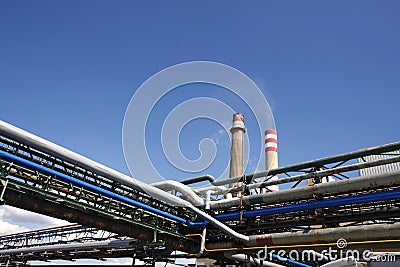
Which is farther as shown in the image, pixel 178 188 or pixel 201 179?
pixel 201 179

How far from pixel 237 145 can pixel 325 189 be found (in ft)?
80.1

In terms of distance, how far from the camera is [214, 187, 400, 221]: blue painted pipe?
8.91 meters

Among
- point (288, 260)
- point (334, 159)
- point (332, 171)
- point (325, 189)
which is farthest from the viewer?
point (288, 260)

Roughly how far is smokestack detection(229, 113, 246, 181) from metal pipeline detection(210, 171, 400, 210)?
2051 centimetres

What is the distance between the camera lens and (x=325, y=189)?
974 cm

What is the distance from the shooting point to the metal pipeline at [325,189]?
8844 mm

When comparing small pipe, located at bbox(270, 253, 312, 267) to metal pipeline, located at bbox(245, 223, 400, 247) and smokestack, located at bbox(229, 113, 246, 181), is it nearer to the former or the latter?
metal pipeline, located at bbox(245, 223, 400, 247)

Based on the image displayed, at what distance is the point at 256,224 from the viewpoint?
1174 centimetres

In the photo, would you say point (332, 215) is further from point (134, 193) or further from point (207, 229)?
point (134, 193)

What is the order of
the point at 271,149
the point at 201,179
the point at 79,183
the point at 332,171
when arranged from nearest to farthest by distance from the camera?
the point at 79,183 < the point at 332,171 < the point at 201,179 < the point at 271,149

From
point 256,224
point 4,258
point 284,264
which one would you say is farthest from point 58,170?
point 4,258

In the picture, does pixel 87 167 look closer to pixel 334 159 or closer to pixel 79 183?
pixel 79 183

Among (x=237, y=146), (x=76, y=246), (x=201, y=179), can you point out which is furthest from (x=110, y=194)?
(x=237, y=146)

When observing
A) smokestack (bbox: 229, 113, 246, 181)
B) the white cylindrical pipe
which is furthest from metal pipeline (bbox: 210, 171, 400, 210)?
smokestack (bbox: 229, 113, 246, 181)
